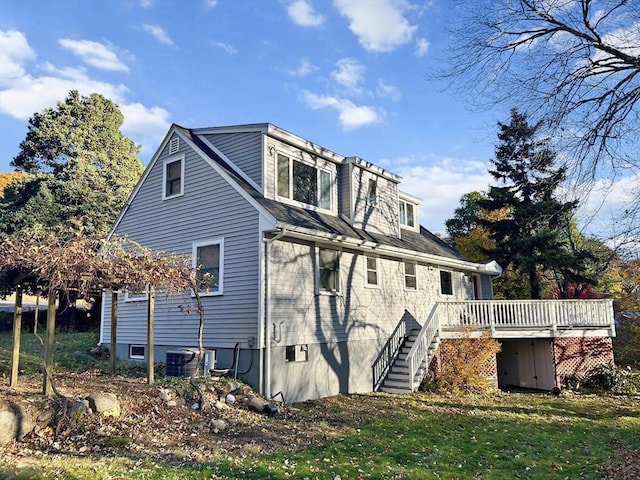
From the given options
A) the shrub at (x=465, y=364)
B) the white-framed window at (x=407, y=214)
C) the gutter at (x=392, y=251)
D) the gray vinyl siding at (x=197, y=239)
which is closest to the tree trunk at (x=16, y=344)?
the gray vinyl siding at (x=197, y=239)

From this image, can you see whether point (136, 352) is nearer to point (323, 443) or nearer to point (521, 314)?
point (323, 443)

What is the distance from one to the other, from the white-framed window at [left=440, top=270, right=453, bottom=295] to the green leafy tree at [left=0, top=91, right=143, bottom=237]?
18.2 m

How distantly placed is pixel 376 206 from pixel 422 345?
491 cm

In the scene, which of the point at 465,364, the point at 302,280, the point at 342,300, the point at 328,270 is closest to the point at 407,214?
the point at 465,364

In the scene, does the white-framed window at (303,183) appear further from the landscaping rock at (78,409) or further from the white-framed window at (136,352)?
the landscaping rock at (78,409)

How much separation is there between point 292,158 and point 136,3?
5.31m

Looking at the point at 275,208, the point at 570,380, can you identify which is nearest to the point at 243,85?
the point at 275,208

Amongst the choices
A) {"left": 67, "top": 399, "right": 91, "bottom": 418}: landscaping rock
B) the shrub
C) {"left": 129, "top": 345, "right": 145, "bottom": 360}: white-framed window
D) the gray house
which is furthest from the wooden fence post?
the shrub

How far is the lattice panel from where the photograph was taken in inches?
617

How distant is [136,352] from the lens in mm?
13797

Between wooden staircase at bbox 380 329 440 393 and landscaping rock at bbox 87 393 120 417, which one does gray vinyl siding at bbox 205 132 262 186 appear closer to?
landscaping rock at bbox 87 393 120 417

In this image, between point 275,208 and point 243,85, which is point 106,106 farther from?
point 275,208

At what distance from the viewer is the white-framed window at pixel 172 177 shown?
43.3ft

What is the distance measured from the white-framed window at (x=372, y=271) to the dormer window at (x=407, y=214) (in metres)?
4.61
